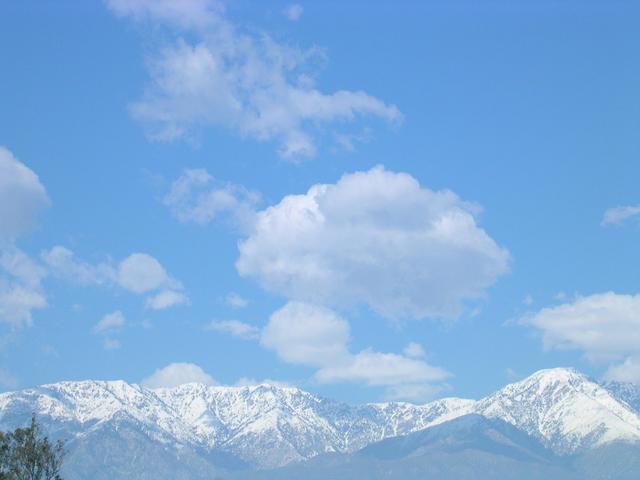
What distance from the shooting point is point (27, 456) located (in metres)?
99.3

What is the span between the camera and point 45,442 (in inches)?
3964

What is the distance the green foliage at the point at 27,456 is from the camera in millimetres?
98562

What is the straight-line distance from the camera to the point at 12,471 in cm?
9819

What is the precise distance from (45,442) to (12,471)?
15.1 feet

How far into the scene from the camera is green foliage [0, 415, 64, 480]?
323 ft
